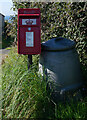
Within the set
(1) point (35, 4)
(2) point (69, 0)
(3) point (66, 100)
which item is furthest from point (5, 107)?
(1) point (35, 4)

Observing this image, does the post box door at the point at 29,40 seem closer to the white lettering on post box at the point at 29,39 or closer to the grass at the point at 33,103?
the white lettering on post box at the point at 29,39

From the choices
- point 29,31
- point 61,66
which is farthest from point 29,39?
point 61,66

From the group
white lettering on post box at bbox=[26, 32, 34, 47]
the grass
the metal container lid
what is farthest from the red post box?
the grass

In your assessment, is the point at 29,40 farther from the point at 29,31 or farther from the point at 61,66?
the point at 61,66

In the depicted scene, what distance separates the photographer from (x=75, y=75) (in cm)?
300

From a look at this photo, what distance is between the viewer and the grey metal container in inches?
115

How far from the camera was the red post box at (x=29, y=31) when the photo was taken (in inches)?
117

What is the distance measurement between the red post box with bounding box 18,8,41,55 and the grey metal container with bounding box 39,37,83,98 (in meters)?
0.18

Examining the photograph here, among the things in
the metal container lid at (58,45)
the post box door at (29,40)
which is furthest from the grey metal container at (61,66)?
the post box door at (29,40)

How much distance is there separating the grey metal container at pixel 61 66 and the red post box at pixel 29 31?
0.60ft

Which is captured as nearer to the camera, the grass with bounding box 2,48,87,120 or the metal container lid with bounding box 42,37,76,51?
→ the grass with bounding box 2,48,87,120

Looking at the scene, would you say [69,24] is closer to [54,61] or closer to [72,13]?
[72,13]

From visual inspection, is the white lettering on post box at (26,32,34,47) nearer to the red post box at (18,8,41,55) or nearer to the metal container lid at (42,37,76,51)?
the red post box at (18,8,41,55)

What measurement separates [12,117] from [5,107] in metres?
0.44
